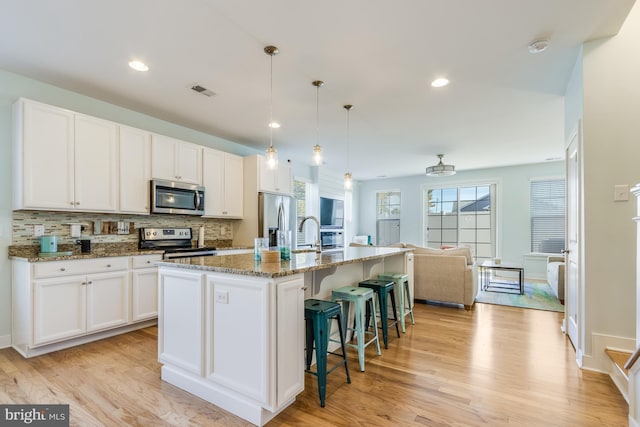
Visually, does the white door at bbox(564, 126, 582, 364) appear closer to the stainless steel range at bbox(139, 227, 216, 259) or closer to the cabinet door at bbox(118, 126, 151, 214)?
the stainless steel range at bbox(139, 227, 216, 259)

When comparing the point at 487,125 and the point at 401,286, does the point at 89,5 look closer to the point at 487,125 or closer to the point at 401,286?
the point at 401,286

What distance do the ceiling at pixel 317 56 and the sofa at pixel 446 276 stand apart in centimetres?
191

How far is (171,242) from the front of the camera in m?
4.23

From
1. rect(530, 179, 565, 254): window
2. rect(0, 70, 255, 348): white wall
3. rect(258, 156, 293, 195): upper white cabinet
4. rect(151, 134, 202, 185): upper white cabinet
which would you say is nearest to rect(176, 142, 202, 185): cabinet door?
rect(151, 134, 202, 185): upper white cabinet

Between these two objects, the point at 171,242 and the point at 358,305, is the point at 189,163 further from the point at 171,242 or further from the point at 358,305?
the point at 358,305

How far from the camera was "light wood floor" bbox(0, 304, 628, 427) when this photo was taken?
1912mm

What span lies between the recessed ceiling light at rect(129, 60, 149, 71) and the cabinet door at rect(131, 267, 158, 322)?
209cm

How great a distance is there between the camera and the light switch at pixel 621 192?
2.42 metres

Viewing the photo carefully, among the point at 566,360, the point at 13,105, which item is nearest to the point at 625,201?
the point at 566,360

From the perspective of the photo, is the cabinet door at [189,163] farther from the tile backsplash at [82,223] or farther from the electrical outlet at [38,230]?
the electrical outlet at [38,230]

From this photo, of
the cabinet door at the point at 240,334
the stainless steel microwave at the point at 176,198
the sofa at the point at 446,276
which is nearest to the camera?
the cabinet door at the point at 240,334

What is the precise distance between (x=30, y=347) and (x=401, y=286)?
3.59 m

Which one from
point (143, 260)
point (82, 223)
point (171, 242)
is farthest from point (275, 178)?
point (82, 223)

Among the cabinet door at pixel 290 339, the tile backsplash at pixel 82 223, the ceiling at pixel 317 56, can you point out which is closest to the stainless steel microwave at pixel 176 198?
the tile backsplash at pixel 82 223
